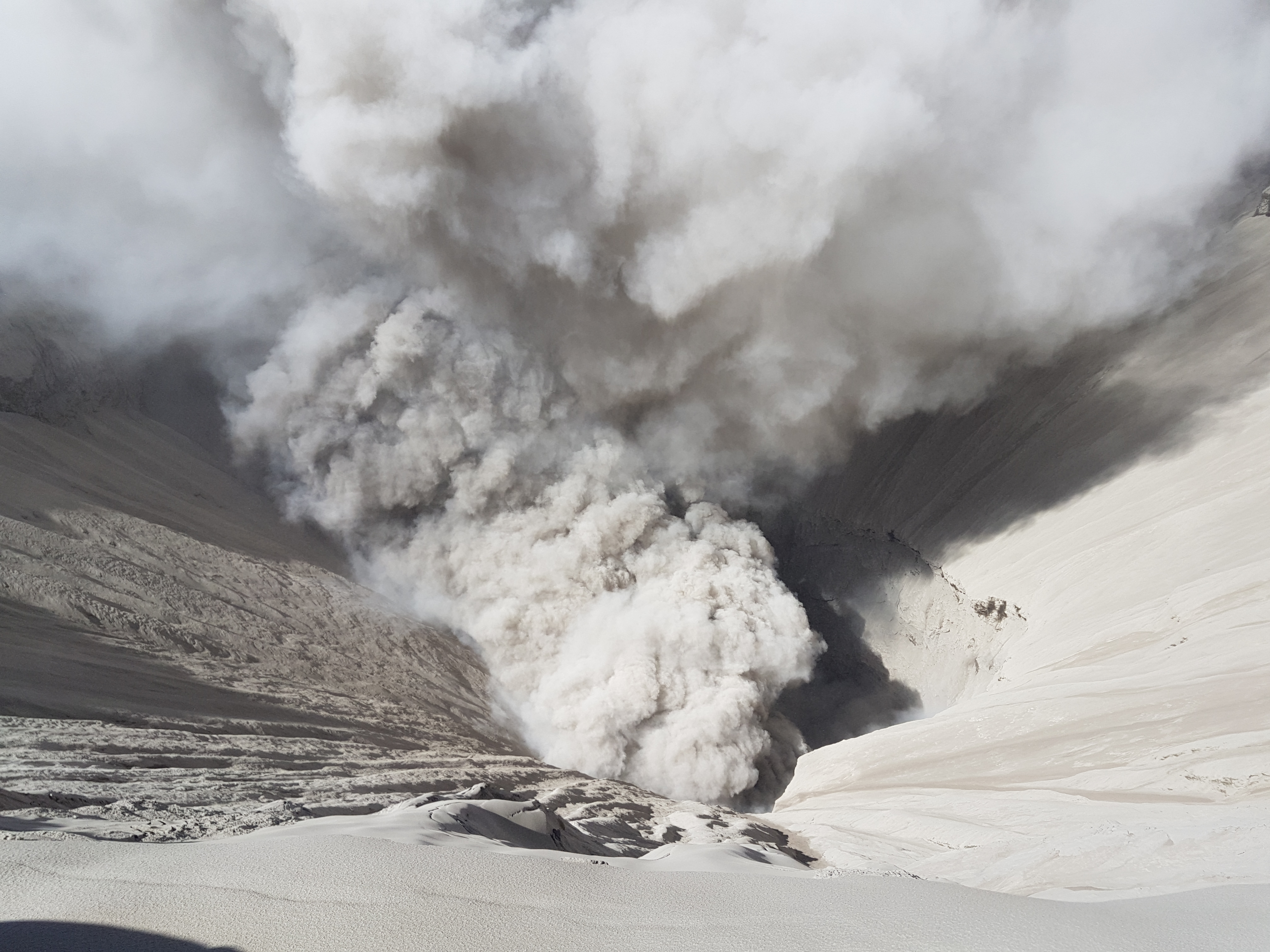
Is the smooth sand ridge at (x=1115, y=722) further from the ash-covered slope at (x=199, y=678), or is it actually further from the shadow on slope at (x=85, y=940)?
the shadow on slope at (x=85, y=940)

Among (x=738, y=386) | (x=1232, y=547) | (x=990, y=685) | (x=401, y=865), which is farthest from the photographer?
(x=738, y=386)

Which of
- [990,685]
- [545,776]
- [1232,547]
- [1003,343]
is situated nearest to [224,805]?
[545,776]

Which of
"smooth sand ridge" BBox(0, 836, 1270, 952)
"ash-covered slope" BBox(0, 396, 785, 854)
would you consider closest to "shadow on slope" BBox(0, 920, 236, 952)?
"smooth sand ridge" BBox(0, 836, 1270, 952)

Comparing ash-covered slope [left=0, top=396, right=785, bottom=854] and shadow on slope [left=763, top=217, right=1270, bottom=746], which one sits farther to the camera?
shadow on slope [left=763, top=217, right=1270, bottom=746]

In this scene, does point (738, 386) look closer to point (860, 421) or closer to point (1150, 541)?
point (860, 421)

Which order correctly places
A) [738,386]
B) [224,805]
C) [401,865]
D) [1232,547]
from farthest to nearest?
[738,386] < [1232,547] < [224,805] < [401,865]

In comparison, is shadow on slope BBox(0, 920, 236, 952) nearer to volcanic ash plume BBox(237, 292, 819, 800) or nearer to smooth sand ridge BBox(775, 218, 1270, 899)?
smooth sand ridge BBox(775, 218, 1270, 899)
